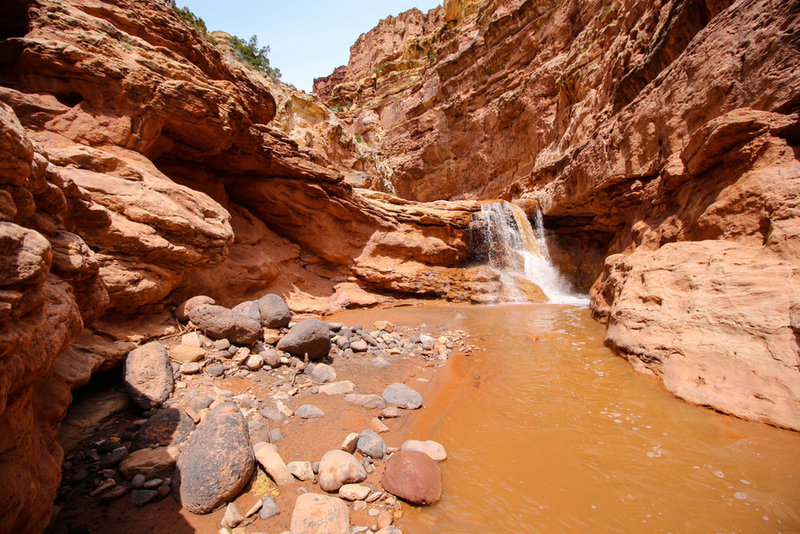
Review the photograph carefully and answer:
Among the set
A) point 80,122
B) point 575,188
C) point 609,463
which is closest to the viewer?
point 609,463

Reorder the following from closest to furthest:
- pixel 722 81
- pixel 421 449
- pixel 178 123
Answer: pixel 421 449 < pixel 722 81 < pixel 178 123

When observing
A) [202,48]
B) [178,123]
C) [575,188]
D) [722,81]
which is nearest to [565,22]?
[575,188]

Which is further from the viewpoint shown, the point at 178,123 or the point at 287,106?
the point at 287,106

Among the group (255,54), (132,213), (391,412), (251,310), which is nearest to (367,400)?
(391,412)

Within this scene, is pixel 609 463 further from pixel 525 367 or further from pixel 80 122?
pixel 80 122

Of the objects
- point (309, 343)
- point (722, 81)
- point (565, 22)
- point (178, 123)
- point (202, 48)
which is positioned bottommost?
point (309, 343)

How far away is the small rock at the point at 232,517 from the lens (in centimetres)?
208

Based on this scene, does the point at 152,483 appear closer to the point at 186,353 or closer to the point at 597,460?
the point at 186,353

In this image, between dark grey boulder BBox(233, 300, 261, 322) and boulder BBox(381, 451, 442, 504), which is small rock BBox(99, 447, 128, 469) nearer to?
boulder BBox(381, 451, 442, 504)

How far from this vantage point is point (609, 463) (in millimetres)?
2738

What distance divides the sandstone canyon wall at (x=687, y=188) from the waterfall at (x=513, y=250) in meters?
1.09

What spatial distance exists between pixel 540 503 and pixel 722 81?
876 cm

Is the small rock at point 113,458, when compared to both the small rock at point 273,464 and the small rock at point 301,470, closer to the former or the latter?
the small rock at point 273,464

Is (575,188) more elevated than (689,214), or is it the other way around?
(575,188)
